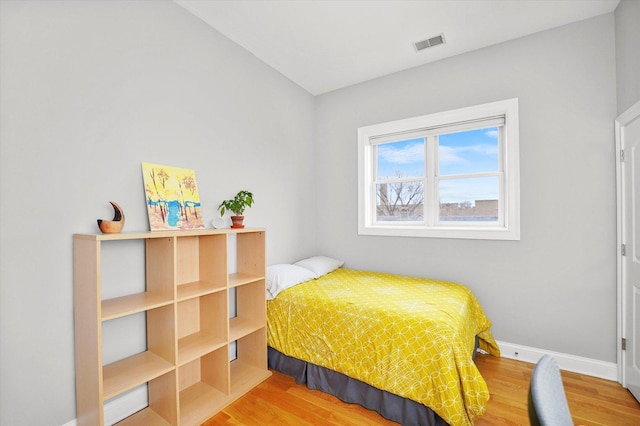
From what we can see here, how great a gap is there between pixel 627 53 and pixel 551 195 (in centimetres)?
106

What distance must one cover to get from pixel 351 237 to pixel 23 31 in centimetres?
292

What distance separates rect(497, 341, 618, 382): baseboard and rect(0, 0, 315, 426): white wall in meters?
2.83

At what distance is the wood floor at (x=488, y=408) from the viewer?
174cm

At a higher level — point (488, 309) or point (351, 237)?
point (351, 237)

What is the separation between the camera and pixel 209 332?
6.76ft

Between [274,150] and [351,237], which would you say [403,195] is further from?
[274,150]

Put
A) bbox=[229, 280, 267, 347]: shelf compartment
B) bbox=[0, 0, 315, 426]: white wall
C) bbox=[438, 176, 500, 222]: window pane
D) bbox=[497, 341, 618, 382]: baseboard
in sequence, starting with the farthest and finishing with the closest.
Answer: bbox=[438, 176, 500, 222]: window pane
bbox=[229, 280, 267, 347]: shelf compartment
bbox=[497, 341, 618, 382]: baseboard
bbox=[0, 0, 315, 426]: white wall

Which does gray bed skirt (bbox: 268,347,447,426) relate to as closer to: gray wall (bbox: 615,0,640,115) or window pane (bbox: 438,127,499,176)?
window pane (bbox: 438,127,499,176)

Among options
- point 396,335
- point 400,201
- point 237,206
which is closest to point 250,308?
point 237,206

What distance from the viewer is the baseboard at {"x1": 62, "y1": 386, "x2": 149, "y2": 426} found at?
5.45ft

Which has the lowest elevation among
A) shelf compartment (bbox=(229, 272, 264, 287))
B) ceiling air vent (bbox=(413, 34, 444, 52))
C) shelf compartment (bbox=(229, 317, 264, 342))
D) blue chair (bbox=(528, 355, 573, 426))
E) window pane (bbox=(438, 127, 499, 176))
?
shelf compartment (bbox=(229, 317, 264, 342))

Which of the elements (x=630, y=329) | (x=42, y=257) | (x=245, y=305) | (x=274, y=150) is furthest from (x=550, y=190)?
(x=42, y=257)

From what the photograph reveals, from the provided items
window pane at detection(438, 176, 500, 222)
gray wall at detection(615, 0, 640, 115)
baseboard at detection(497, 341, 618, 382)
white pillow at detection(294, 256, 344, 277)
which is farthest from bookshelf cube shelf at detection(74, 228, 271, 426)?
gray wall at detection(615, 0, 640, 115)

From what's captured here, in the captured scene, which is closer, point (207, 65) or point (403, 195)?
point (207, 65)
